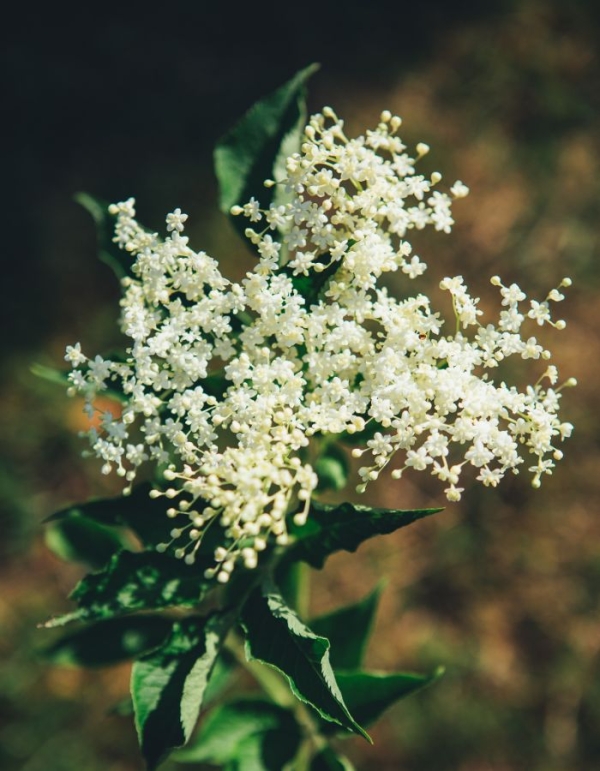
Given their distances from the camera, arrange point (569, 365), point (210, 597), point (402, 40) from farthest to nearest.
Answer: point (402, 40), point (569, 365), point (210, 597)

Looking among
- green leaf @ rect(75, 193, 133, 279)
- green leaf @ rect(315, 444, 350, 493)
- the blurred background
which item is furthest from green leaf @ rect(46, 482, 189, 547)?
the blurred background

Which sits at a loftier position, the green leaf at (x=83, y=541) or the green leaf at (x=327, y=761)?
the green leaf at (x=83, y=541)

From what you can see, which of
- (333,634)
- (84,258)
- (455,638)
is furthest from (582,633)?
(84,258)

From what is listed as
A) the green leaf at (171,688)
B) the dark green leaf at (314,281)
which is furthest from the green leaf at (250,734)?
the dark green leaf at (314,281)

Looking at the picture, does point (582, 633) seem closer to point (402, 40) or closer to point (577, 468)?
point (577, 468)

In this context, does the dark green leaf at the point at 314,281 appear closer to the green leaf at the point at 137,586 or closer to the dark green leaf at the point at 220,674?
the green leaf at the point at 137,586

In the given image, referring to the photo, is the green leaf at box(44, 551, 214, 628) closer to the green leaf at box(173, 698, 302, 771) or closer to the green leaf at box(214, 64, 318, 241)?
the green leaf at box(173, 698, 302, 771)

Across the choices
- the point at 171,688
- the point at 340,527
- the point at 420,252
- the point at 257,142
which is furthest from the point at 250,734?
the point at 420,252
